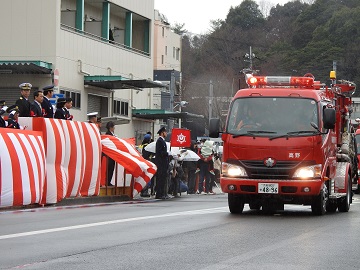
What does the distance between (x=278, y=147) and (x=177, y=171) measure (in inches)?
501

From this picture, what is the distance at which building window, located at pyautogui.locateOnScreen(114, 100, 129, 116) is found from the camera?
143ft

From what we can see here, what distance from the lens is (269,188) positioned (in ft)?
57.5

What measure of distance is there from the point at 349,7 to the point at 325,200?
90.7 metres

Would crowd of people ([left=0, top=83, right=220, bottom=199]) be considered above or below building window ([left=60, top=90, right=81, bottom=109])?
below

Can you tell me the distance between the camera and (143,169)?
24891 millimetres

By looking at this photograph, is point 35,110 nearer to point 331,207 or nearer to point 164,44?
point 331,207

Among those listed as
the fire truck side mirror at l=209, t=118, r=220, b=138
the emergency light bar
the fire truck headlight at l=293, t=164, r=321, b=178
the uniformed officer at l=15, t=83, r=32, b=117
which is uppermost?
the emergency light bar

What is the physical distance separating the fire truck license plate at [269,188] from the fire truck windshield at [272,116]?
922 millimetres

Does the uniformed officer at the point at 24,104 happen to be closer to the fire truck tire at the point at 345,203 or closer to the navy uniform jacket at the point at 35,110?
the navy uniform jacket at the point at 35,110

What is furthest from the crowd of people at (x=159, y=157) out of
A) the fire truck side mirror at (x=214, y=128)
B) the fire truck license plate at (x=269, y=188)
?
the fire truck license plate at (x=269, y=188)

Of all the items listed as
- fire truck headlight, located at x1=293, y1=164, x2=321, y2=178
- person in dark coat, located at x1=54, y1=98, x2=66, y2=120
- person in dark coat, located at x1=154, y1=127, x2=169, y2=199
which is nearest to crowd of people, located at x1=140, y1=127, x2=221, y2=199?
person in dark coat, located at x1=154, y1=127, x2=169, y2=199

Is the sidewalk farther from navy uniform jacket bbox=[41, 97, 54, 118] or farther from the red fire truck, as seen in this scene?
the red fire truck

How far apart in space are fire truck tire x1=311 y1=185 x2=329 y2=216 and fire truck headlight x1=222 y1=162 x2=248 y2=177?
1.54 metres

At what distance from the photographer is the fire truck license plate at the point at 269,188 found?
17.5 meters
